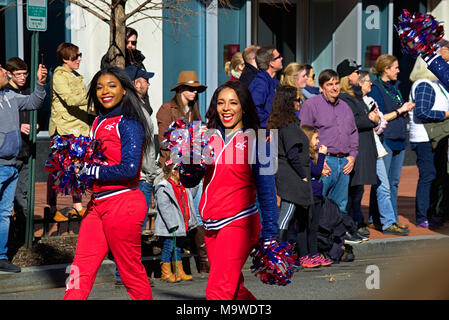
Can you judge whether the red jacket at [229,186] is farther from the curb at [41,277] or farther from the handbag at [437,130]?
the handbag at [437,130]

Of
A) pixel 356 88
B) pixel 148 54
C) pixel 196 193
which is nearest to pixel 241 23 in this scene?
pixel 148 54

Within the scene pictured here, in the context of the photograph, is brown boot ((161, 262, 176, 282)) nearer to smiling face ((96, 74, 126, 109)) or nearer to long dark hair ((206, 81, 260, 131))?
smiling face ((96, 74, 126, 109))

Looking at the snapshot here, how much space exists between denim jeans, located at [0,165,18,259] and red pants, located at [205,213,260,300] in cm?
354

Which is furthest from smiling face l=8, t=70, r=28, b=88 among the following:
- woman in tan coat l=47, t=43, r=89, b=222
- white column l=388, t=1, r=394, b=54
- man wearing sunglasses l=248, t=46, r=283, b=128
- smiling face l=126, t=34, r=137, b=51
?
white column l=388, t=1, r=394, b=54

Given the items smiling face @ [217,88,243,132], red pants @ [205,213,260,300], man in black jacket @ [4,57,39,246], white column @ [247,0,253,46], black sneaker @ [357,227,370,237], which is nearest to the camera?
red pants @ [205,213,260,300]

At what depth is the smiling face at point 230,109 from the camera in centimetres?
474

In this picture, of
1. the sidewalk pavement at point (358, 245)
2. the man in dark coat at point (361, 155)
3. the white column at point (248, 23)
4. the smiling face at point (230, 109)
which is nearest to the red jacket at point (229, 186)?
the smiling face at point (230, 109)

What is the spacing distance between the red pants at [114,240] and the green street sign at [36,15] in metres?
3.47

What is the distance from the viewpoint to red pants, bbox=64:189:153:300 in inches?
189

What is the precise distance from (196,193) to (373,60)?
9.84 m

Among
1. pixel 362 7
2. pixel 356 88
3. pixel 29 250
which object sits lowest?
pixel 29 250

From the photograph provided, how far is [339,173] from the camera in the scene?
8898 millimetres
